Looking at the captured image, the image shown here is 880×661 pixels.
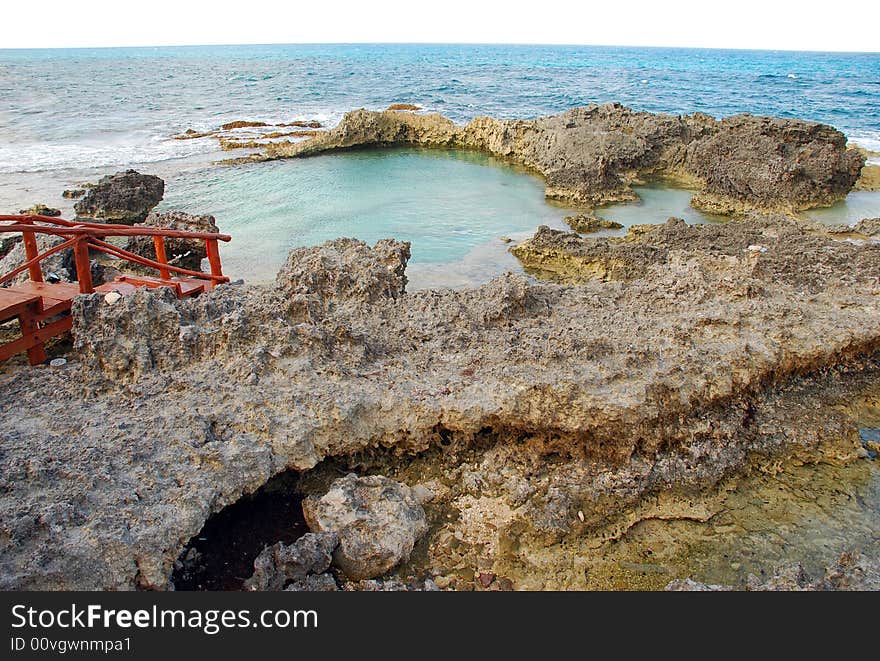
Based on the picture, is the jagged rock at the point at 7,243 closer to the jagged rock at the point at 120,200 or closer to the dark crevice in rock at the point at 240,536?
the jagged rock at the point at 120,200

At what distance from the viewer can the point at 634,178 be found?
548 inches

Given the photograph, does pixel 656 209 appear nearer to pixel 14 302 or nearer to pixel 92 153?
pixel 14 302

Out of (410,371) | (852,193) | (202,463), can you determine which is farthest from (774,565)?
(852,193)

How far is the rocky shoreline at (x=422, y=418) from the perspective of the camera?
3.20m

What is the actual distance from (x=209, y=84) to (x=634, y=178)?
149 feet

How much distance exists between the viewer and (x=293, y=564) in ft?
10.5

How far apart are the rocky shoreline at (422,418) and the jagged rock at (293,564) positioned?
0.5 inches

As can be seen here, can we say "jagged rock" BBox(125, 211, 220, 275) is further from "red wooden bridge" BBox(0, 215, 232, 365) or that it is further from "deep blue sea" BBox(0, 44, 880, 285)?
"red wooden bridge" BBox(0, 215, 232, 365)

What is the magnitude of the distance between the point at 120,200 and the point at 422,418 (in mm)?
10017

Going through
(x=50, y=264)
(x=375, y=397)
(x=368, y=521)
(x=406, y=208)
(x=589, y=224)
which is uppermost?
(x=50, y=264)

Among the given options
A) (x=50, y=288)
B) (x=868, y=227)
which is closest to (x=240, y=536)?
(x=50, y=288)

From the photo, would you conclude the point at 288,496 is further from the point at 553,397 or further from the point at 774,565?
the point at 774,565

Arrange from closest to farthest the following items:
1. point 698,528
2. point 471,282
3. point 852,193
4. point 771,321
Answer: point 698,528 < point 771,321 < point 471,282 < point 852,193

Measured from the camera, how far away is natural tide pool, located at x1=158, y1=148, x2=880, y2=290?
9.41 m
